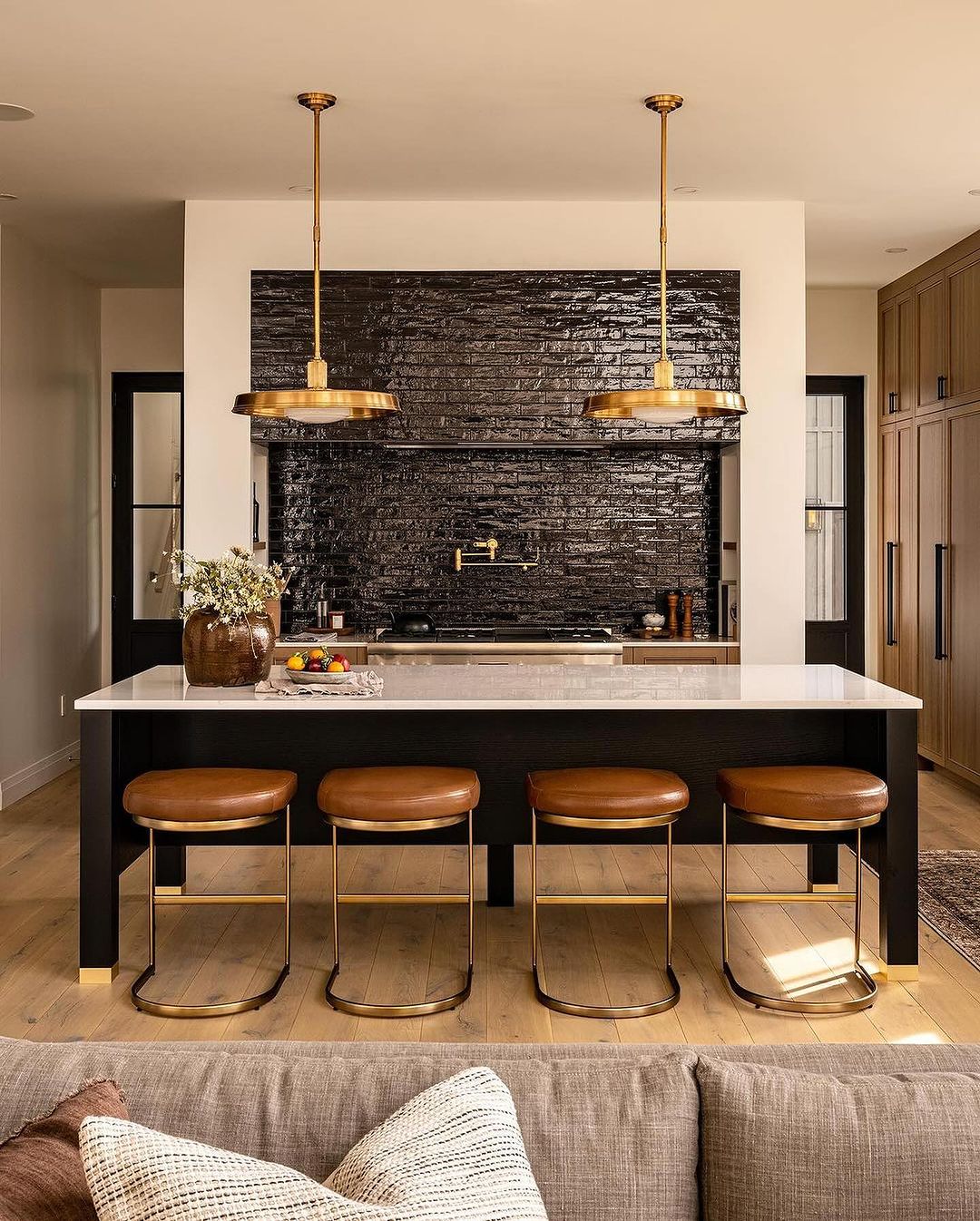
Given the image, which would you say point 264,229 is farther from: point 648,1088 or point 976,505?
point 648,1088

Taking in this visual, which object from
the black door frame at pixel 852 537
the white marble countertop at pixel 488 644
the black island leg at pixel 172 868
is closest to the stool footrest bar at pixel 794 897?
the white marble countertop at pixel 488 644

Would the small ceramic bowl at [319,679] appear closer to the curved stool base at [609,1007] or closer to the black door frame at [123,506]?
the curved stool base at [609,1007]

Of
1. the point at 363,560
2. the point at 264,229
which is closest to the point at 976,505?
the point at 363,560

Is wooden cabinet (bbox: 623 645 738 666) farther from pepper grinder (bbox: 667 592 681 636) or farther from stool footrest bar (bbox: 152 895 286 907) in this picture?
stool footrest bar (bbox: 152 895 286 907)

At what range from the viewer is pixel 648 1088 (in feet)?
4.51

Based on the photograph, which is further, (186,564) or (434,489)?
(434,489)

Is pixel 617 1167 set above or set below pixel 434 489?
below

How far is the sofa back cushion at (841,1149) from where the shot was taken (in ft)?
4.17

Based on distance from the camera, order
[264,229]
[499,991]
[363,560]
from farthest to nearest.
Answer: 1. [363,560]
2. [264,229]
3. [499,991]

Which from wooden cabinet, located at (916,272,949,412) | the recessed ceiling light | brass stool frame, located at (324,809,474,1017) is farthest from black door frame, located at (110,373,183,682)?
wooden cabinet, located at (916,272,949,412)

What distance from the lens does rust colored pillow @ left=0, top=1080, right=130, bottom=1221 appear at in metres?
1.10

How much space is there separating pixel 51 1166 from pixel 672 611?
539cm

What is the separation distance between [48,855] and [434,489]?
9.11 ft

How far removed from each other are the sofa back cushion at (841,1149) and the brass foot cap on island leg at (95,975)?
9.11 feet
